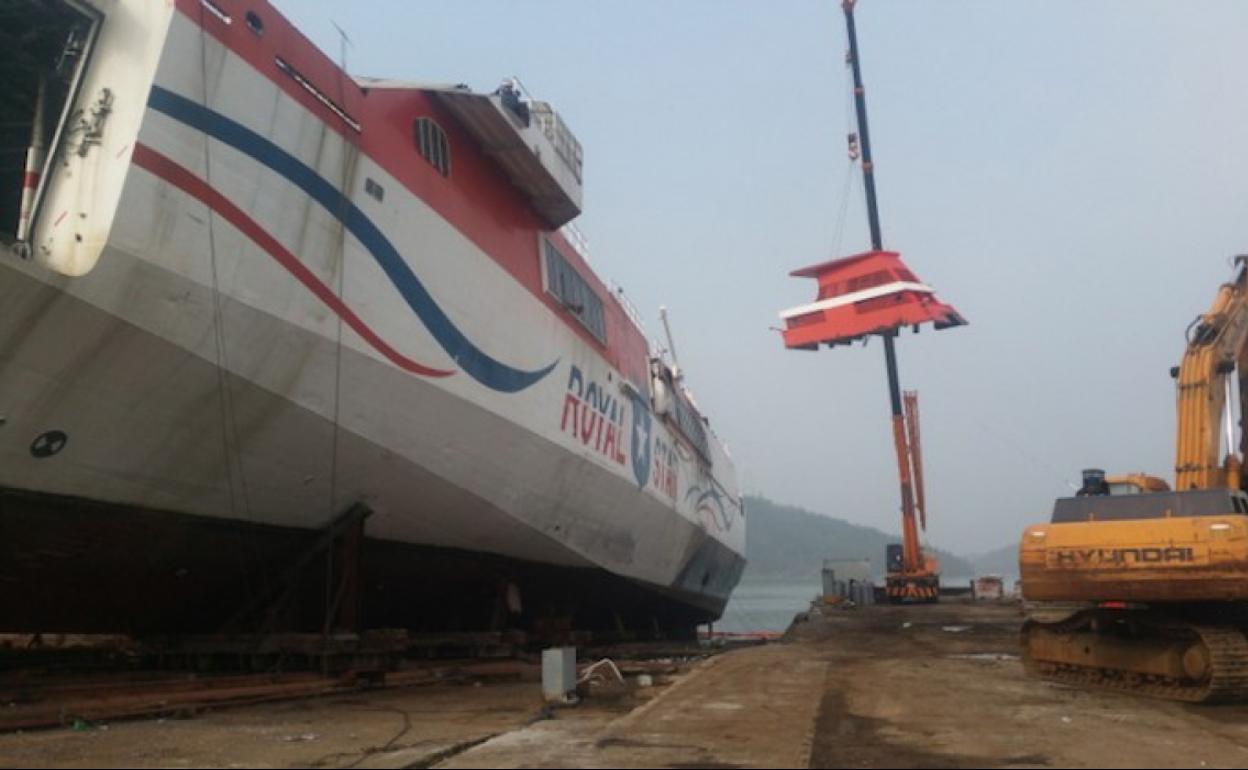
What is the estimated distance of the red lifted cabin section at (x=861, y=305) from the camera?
32.5 metres

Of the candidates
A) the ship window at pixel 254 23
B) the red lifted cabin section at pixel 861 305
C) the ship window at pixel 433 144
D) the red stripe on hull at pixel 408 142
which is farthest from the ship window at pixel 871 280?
the ship window at pixel 254 23

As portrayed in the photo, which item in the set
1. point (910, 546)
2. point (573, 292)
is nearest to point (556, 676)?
point (573, 292)

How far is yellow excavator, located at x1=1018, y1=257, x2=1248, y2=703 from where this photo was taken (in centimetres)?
931

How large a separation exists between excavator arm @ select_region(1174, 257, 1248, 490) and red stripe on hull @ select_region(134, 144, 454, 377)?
8.95 m

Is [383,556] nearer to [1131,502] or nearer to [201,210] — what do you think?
[201,210]

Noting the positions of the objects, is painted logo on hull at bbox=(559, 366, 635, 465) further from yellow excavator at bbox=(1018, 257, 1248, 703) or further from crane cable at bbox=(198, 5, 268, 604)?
yellow excavator at bbox=(1018, 257, 1248, 703)

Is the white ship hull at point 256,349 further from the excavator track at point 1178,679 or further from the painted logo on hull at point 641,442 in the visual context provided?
the excavator track at point 1178,679

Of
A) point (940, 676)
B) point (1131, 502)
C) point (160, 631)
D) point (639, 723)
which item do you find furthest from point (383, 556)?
point (1131, 502)

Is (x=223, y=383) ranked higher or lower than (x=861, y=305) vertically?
lower

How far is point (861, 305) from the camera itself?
33531mm

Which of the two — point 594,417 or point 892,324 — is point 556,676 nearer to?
point 594,417

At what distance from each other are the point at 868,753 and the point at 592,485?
9619 mm

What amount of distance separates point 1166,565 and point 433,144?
30.9 ft

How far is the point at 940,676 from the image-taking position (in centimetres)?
1073
